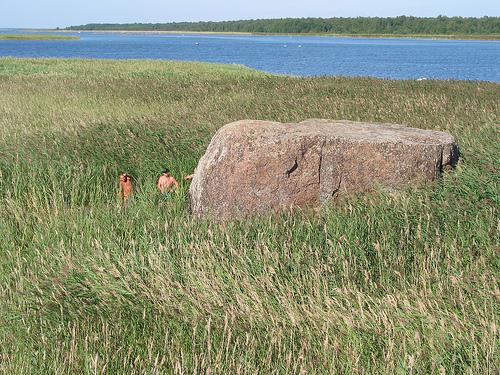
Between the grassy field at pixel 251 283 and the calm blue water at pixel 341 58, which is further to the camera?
the calm blue water at pixel 341 58

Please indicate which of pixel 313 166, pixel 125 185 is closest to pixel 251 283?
pixel 313 166

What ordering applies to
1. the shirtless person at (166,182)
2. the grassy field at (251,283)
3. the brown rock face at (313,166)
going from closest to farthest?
the grassy field at (251,283) → the brown rock face at (313,166) → the shirtless person at (166,182)

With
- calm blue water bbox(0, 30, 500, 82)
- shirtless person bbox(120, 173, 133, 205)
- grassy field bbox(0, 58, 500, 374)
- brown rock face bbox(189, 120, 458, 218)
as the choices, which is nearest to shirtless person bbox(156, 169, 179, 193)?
grassy field bbox(0, 58, 500, 374)

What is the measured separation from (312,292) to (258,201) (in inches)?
109

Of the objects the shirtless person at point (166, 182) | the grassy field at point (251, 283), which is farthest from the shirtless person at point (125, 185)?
the shirtless person at point (166, 182)

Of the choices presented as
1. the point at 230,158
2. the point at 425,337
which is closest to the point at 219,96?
the point at 230,158

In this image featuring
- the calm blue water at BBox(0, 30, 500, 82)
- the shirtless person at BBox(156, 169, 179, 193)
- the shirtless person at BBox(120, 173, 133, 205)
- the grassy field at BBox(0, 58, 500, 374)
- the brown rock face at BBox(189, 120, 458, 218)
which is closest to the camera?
the grassy field at BBox(0, 58, 500, 374)

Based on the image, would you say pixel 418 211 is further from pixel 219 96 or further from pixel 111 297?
pixel 219 96

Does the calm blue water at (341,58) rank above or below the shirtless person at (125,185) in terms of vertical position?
below

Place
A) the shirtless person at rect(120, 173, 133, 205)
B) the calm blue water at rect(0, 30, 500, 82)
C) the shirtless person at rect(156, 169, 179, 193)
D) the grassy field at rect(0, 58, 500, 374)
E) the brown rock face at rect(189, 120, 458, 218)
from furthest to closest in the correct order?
1. the calm blue water at rect(0, 30, 500, 82)
2. the shirtless person at rect(120, 173, 133, 205)
3. the shirtless person at rect(156, 169, 179, 193)
4. the brown rock face at rect(189, 120, 458, 218)
5. the grassy field at rect(0, 58, 500, 374)

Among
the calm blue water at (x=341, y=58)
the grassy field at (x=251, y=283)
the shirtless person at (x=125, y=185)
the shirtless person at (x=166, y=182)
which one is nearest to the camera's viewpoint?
the grassy field at (x=251, y=283)

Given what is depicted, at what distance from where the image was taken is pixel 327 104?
50.5ft

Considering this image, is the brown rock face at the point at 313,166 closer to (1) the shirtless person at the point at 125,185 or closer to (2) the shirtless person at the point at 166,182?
(2) the shirtless person at the point at 166,182

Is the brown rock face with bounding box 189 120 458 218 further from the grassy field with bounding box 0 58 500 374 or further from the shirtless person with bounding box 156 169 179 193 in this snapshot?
the shirtless person with bounding box 156 169 179 193
